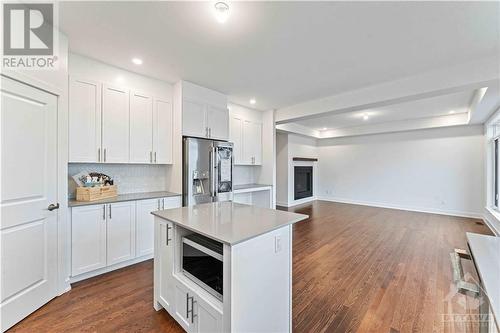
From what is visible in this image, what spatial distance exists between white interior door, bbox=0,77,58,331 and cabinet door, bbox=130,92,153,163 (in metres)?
0.97

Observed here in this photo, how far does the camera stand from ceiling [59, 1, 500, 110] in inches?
73.0

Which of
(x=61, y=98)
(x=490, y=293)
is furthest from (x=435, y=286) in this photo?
(x=61, y=98)

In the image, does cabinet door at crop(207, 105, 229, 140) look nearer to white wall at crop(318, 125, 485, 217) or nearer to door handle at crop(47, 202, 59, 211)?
door handle at crop(47, 202, 59, 211)

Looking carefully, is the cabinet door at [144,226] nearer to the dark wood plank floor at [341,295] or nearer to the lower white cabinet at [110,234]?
the lower white cabinet at [110,234]

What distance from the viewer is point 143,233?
9.76ft

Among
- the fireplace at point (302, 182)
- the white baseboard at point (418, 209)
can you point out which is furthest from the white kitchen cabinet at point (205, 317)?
the white baseboard at point (418, 209)

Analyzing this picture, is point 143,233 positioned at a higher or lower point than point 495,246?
lower

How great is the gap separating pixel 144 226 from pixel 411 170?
7.36 meters

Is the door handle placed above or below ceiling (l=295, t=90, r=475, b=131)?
below

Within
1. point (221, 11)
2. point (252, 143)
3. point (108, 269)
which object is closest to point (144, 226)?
point (108, 269)

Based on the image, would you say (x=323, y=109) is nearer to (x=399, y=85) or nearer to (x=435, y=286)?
(x=399, y=85)

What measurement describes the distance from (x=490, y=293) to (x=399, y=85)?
327 cm

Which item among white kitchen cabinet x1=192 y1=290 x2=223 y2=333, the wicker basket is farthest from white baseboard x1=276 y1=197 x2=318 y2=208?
white kitchen cabinet x1=192 y1=290 x2=223 y2=333

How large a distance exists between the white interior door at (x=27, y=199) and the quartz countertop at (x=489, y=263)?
3.05 metres
